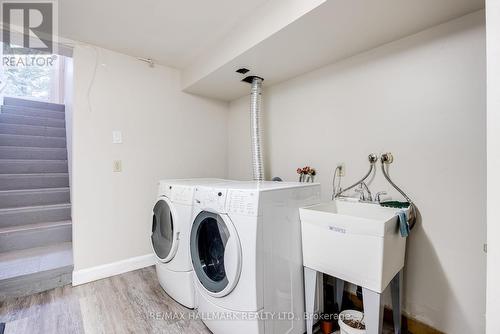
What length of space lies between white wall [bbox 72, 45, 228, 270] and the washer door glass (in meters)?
0.51

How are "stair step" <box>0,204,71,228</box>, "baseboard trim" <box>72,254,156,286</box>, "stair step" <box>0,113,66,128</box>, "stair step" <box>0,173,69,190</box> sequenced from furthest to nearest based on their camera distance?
"stair step" <box>0,113,66,128</box>, "stair step" <box>0,173,69,190</box>, "stair step" <box>0,204,71,228</box>, "baseboard trim" <box>72,254,156,286</box>

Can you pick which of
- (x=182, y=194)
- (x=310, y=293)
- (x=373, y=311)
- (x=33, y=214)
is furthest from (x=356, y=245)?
(x=33, y=214)

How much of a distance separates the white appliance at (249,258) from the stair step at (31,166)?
9.19ft

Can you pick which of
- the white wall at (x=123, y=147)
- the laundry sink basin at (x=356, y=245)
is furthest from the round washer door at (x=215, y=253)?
the white wall at (x=123, y=147)

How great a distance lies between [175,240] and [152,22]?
166cm

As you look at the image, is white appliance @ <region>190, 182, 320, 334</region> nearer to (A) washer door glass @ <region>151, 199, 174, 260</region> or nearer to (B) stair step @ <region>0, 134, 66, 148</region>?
(A) washer door glass @ <region>151, 199, 174, 260</region>

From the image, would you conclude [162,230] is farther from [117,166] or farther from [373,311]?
[373,311]

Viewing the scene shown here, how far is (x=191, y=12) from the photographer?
1.61 meters

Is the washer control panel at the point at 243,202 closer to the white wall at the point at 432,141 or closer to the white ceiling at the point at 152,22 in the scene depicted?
the white wall at the point at 432,141

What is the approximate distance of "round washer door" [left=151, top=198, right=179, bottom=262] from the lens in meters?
1.73

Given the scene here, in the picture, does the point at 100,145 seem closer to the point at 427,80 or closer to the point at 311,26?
the point at 311,26

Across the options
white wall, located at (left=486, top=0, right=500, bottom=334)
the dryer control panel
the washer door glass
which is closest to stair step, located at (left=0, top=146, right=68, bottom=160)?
the washer door glass

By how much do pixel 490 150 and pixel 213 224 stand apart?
4.30 feet

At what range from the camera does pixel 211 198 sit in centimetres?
144
